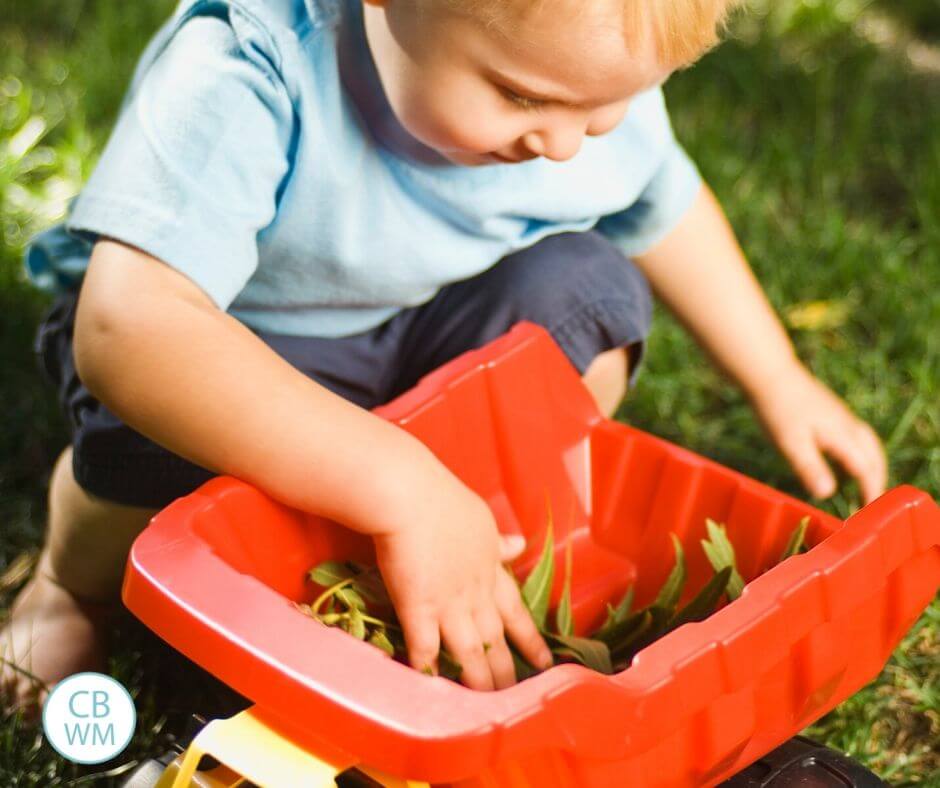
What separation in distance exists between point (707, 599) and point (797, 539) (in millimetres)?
83

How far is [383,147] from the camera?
1134 millimetres

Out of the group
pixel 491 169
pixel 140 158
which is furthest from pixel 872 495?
pixel 140 158

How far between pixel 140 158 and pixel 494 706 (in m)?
0.49

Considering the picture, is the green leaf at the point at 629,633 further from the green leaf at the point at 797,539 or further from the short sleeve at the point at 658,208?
the short sleeve at the point at 658,208

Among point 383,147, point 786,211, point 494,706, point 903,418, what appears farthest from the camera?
point 786,211

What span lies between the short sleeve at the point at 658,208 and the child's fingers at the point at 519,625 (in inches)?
17.1

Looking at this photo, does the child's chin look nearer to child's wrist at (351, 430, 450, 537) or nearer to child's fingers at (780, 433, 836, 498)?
child's wrist at (351, 430, 450, 537)

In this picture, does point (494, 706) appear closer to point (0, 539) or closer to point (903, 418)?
point (0, 539)

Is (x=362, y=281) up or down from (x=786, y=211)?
up

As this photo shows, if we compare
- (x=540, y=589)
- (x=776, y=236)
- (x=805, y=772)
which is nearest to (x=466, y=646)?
(x=540, y=589)

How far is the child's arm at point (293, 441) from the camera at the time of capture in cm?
95

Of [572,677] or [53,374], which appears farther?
[53,374]

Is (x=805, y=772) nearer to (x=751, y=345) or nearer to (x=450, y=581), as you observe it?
(x=450, y=581)

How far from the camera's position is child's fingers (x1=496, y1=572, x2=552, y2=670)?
103 cm
